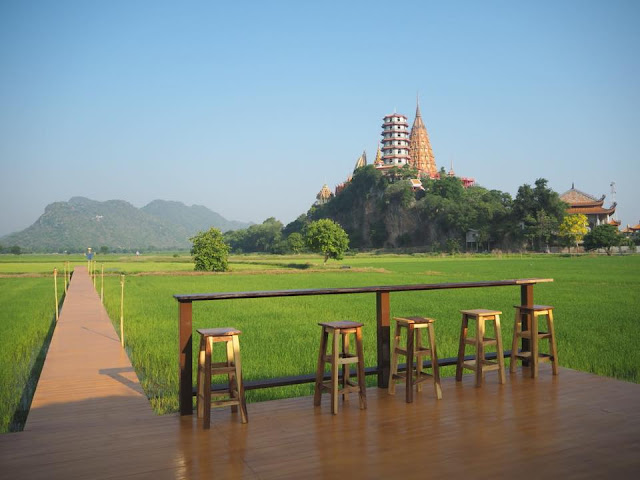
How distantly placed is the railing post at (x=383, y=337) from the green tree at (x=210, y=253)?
110 ft

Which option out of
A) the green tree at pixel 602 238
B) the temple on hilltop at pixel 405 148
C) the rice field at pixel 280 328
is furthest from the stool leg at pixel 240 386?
the temple on hilltop at pixel 405 148

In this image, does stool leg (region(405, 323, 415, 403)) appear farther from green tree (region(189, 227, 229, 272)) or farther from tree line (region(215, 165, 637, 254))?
tree line (region(215, 165, 637, 254))

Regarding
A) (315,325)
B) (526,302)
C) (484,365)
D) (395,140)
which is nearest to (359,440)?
(484,365)

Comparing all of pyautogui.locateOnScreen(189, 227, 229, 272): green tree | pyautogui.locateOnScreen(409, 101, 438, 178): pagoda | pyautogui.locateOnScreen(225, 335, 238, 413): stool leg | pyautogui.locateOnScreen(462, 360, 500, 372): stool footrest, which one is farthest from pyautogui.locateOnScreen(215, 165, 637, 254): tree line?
pyautogui.locateOnScreen(225, 335, 238, 413): stool leg

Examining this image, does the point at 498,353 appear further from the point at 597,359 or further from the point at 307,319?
the point at 307,319

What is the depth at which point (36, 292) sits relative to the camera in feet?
76.2

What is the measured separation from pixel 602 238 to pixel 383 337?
200ft

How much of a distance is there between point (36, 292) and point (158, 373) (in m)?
18.3

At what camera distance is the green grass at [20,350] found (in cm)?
622

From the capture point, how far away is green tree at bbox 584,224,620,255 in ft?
192

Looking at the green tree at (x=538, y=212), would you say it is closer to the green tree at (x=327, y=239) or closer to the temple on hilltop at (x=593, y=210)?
the temple on hilltop at (x=593, y=210)

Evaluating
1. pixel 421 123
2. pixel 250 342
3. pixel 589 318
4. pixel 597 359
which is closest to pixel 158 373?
pixel 250 342

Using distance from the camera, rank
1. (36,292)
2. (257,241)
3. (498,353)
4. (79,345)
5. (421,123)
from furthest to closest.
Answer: (257,241)
(421,123)
(36,292)
(79,345)
(498,353)

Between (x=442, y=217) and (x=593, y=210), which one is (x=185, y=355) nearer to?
(x=442, y=217)
